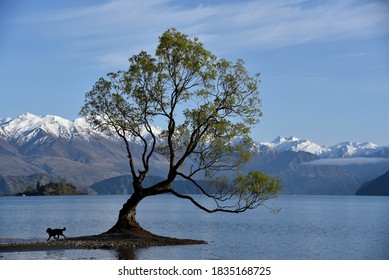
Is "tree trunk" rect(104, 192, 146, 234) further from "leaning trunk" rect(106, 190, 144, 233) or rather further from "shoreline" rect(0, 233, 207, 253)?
"shoreline" rect(0, 233, 207, 253)

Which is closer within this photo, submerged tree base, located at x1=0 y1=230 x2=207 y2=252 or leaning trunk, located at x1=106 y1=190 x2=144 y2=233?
submerged tree base, located at x1=0 y1=230 x2=207 y2=252

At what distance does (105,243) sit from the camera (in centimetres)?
4772

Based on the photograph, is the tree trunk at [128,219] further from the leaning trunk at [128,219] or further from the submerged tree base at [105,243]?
the submerged tree base at [105,243]

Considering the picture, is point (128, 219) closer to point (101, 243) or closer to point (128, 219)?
point (128, 219)

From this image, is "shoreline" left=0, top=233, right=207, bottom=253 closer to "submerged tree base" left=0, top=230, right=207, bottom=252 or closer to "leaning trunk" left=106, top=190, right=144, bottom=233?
"submerged tree base" left=0, top=230, right=207, bottom=252

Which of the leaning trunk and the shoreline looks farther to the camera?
the leaning trunk

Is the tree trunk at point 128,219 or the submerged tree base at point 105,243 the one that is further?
the tree trunk at point 128,219

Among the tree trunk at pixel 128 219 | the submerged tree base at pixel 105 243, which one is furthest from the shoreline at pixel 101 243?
the tree trunk at pixel 128 219

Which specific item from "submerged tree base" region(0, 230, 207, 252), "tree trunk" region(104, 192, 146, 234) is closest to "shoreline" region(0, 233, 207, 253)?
"submerged tree base" region(0, 230, 207, 252)

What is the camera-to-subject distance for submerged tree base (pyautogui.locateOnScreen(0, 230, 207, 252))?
46125mm

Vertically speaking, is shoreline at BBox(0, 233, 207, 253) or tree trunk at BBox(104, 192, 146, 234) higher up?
tree trunk at BBox(104, 192, 146, 234)

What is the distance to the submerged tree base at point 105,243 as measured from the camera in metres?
46.1

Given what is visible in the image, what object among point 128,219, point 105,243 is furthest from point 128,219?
point 105,243
